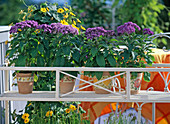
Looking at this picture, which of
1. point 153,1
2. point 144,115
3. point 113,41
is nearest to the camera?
point 113,41

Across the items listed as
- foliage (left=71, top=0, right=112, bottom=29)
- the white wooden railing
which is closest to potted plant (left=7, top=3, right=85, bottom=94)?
the white wooden railing

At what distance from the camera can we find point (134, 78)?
1906mm

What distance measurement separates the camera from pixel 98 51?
185cm

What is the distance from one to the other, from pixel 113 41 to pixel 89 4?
3.87 metres

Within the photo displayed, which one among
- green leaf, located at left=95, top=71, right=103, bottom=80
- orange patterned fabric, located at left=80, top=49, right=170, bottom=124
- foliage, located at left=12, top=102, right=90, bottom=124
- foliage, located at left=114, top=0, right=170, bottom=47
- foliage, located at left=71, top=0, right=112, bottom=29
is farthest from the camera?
foliage, located at left=71, top=0, right=112, bottom=29

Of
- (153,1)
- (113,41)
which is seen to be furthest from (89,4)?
(113,41)

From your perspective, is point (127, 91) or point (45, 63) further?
point (45, 63)

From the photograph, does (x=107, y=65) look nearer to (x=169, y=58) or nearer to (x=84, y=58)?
(x=84, y=58)

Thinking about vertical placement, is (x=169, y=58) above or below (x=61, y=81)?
above

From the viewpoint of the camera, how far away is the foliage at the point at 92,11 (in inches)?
224

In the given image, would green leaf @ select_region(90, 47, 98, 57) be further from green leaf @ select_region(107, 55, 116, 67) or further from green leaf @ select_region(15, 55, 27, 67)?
green leaf @ select_region(15, 55, 27, 67)

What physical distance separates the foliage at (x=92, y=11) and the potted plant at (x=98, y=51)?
3.79 m

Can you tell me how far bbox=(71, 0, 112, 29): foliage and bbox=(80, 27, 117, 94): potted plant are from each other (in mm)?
3790

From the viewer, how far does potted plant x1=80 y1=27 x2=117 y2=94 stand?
182 centimetres
